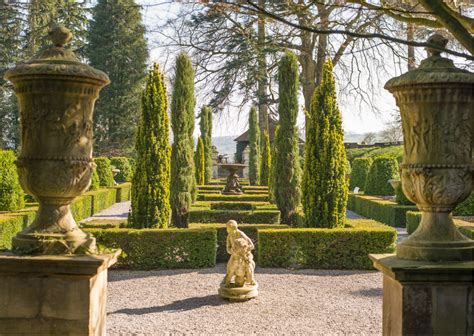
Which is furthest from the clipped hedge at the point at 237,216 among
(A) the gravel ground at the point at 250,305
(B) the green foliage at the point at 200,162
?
(B) the green foliage at the point at 200,162

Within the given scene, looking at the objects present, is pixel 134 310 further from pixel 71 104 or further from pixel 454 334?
pixel 454 334

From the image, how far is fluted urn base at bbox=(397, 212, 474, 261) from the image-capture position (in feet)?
12.1

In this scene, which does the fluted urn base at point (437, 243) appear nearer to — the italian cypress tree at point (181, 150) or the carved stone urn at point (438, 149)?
the carved stone urn at point (438, 149)

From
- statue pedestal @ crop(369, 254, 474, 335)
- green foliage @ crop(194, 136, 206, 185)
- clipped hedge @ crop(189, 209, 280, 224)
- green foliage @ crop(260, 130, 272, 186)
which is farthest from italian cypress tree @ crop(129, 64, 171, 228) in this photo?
green foliage @ crop(194, 136, 206, 185)

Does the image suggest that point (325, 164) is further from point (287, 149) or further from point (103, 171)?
point (103, 171)

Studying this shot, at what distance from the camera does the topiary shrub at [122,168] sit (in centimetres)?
2983

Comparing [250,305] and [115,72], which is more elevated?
[115,72]

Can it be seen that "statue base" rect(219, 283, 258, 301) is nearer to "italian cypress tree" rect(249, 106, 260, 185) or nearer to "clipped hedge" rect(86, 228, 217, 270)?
"clipped hedge" rect(86, 228, 217, 270)

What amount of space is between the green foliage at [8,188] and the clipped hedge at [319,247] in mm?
6859

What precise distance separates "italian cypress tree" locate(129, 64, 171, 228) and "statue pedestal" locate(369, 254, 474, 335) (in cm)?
730

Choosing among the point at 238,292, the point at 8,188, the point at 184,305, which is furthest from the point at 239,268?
the point at 8,188

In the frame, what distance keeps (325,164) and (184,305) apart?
4674 mm

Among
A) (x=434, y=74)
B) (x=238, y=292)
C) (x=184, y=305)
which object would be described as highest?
(x=434, y=74)

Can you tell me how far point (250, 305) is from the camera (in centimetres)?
696
